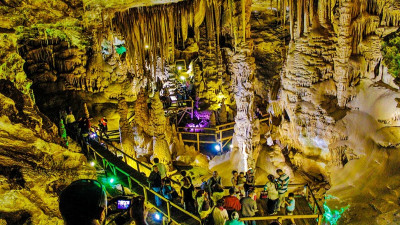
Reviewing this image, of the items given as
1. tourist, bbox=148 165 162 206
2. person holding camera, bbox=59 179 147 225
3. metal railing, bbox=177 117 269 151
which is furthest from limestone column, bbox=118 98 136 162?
person holding camera, bbox=59 179 147 225

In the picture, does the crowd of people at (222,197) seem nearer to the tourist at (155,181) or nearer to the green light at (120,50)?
the tourist at (155,181)

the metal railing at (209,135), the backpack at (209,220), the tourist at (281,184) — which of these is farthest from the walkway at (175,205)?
the metal railing at (209,135)

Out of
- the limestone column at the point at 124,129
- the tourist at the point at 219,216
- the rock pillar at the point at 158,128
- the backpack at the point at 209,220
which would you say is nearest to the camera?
the tourist at the point at 219,216

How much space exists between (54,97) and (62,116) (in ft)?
24.4

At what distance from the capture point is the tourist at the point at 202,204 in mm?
5211

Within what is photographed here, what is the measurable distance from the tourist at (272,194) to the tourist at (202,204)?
125cm

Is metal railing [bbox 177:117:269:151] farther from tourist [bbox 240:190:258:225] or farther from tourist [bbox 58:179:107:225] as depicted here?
tourist [bbox 58:179:107:225]

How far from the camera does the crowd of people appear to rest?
5047 millimetres

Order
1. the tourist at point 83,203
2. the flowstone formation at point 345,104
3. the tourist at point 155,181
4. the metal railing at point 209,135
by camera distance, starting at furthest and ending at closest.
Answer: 1. the metal railing at point 209,135
2. the flowstone formation at point 345,104
3. the tourist at point 155,181
4. the tourist at point 83,203

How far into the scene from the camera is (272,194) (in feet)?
18.7

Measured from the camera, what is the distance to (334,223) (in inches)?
409

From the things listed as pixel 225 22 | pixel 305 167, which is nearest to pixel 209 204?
pixel 305 167

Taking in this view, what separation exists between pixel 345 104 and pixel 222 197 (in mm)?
9441

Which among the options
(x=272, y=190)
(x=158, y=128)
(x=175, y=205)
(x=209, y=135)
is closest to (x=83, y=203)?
(x=175, y=205)
